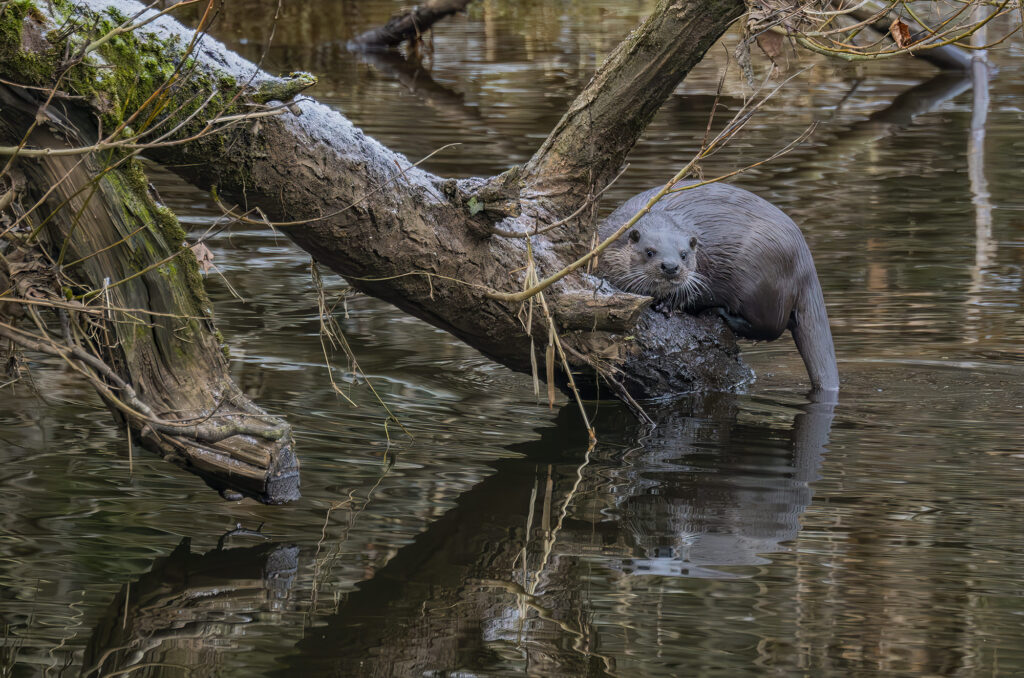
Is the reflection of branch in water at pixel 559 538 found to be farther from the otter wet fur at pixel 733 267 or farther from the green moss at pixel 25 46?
the green moss at pixel 25 46

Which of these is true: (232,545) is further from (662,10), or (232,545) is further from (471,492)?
(662,10)

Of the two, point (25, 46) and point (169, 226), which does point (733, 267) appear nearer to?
point (169, 226)

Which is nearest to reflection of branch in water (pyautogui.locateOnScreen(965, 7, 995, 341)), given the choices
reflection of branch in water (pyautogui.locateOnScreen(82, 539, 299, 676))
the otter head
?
the otter head

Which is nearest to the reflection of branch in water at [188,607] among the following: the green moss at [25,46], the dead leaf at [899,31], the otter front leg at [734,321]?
the green moss at [25,46]

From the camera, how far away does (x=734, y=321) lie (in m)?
4.79

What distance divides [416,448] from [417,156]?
15.1 ft

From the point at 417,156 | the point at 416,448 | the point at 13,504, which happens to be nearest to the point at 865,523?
the point at 416,448

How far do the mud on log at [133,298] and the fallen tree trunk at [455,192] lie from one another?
17cm

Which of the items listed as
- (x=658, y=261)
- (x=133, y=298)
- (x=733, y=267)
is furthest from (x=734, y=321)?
(x=133, y=298)

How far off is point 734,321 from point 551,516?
170cm

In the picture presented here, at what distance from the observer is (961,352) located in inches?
194

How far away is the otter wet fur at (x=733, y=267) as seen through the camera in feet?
15.1

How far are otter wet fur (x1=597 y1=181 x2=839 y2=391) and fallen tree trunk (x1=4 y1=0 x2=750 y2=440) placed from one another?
0.39ft

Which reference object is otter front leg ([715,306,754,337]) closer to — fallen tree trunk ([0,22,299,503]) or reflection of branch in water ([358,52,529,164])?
fallen tree trunk ([0,22,299,503])
